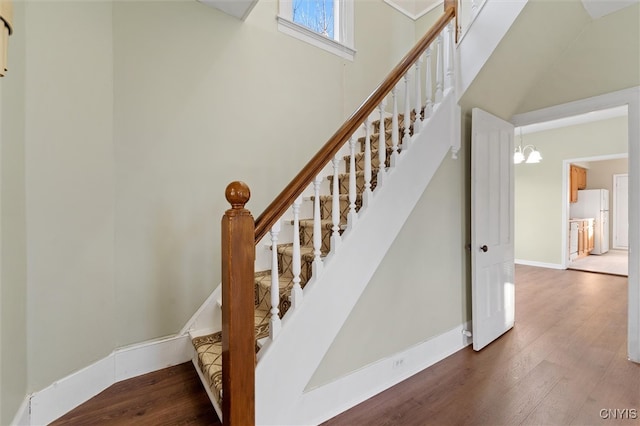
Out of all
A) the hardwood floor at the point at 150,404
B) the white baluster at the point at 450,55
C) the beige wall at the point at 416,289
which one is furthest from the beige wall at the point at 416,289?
the hardwood floor at the point at 150,404

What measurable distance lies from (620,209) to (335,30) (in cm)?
877

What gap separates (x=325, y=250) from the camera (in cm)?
182

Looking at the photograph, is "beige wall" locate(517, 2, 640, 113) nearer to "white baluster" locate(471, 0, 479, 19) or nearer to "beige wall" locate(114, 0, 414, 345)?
"white baluster" locate(471, 0, 479, 19)

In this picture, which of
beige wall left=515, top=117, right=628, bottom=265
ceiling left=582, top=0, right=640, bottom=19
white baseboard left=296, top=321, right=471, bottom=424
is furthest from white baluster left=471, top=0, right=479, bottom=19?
beige wall left=515, top=117, right=628, bottom=265

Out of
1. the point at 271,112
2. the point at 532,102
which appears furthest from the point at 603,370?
the point at 271,112

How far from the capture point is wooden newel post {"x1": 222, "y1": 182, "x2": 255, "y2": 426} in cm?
119

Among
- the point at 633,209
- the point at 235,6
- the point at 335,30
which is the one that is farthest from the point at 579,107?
the point at 235,6

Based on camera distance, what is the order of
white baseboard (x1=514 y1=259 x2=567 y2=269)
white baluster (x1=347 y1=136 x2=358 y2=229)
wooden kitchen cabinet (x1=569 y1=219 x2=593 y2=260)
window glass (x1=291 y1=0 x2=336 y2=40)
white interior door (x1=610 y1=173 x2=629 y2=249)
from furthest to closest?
white interior door (x1=610 y1=173 x2=629 y2=249) < wooden kitchen cabinet (x1=569 y1=219 x2=593 y2=260) < white baseboard (x1=514 y1=259 x2=567 y2=269) < window glass (x1=291 y1=0 x2=336 y2=40) < white baluster (x1=347 y1=136 x2=358 y2=229)

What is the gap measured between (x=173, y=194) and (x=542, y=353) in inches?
121

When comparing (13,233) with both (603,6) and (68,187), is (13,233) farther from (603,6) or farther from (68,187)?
(603,6)

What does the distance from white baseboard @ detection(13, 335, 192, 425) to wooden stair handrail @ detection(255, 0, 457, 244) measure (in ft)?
4.59

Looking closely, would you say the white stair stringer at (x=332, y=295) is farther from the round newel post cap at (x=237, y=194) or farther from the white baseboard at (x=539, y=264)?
the white baseboard at (x=539, y=264)

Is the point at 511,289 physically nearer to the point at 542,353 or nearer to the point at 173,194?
the point at 542,353

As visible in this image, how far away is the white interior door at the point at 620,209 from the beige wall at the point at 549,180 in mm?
3378
